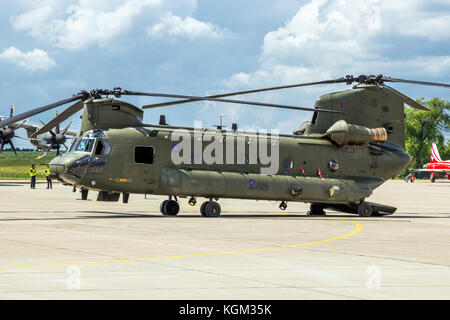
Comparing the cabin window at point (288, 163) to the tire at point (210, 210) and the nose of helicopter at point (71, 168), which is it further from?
the nose of helicopter at point (71, 168)

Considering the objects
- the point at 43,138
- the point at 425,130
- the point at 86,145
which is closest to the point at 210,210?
the point at 86,145

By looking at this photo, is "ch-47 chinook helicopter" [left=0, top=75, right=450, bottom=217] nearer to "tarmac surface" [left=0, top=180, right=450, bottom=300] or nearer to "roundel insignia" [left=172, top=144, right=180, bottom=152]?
"roundel insignia" [left=172, top=144, right=180, bottom=152]

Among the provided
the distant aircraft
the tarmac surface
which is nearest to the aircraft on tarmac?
the tarmac surface

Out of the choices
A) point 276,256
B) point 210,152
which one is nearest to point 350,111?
point 210,152

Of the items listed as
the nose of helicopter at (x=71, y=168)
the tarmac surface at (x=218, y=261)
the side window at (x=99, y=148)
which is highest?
the side window at (x=99, y=148)

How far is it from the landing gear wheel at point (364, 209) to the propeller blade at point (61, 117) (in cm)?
1288

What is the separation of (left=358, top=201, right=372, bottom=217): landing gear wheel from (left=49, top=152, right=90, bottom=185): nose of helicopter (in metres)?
12.3

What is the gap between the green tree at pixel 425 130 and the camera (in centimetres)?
13775

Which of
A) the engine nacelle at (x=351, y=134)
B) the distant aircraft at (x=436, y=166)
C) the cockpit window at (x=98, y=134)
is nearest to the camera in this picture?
the cockpit window at (x=98, y=134)

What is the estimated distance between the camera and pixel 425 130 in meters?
140

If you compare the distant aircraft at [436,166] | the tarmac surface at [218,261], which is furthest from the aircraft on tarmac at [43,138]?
the distant aircraft at [436,166]
